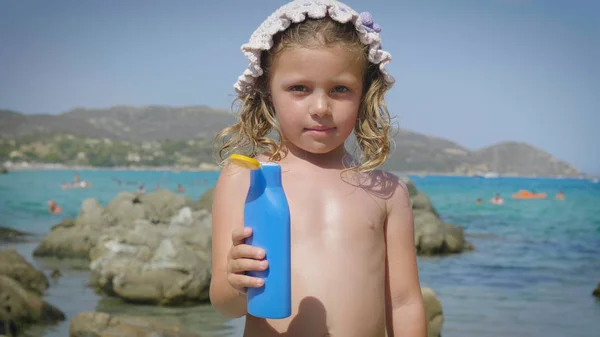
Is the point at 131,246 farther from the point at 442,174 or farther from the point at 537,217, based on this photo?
the point at 442,174

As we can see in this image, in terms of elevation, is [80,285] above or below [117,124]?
below

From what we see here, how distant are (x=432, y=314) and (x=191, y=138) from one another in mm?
20249

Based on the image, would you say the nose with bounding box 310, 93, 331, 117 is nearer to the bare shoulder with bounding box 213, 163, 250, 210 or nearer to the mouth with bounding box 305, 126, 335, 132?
the mouth with bounding box 305, 126, 335, 132

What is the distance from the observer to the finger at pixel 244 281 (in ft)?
5.01

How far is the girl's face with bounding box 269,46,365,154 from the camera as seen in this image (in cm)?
186

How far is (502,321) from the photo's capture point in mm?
7031

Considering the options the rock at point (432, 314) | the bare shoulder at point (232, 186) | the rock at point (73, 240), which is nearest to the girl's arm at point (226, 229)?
the bare shoulder at point (232, 186)

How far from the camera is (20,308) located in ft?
17.2

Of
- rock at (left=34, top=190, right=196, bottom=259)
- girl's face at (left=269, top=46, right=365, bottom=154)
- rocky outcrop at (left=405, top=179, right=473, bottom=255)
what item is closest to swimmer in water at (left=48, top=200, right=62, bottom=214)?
rock at (left=34, top=190, right=196, bottom=259)

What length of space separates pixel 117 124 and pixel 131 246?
21777 millimetres

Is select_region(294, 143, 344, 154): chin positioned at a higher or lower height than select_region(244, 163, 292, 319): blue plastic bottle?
higher

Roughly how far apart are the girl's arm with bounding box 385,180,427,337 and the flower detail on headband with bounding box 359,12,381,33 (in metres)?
0.48

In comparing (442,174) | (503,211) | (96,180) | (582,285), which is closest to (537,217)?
(503,211)

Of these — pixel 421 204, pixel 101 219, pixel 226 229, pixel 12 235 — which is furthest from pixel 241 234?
pixel 12 235
